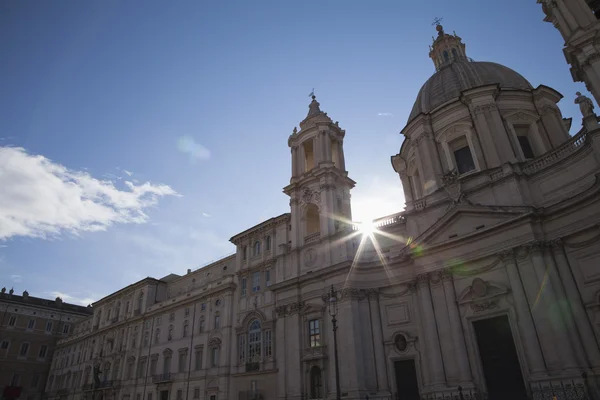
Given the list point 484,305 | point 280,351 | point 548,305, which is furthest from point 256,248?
point 548,305

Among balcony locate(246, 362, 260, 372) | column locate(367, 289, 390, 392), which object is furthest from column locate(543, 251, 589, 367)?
balcony locate(246, 362, 260, 372)

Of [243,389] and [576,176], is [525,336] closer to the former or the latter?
[576,176]

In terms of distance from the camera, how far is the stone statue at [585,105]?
2002 cm

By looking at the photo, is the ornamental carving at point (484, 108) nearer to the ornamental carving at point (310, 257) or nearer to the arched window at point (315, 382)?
the ornamental carving at point (310, 257)

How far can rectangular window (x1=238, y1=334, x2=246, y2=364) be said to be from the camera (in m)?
32.3

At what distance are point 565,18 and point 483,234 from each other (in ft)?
41.9

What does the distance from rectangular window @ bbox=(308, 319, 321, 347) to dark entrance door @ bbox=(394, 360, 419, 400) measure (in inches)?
215

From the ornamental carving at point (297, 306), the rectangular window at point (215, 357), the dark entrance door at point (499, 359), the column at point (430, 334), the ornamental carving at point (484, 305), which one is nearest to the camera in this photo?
the dark entrance door at point (499, 359)

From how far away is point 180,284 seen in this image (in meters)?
46.8

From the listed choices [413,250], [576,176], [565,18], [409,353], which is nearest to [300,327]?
[409,353]

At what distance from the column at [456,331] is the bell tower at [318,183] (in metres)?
8.88

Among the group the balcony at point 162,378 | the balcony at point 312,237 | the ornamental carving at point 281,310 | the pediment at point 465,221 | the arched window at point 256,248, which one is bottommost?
the balcony at point 162,378

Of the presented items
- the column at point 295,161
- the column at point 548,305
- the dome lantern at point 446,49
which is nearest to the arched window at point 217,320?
the column at point 295,161

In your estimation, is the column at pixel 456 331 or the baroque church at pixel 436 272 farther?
the column at pixel 456 331
